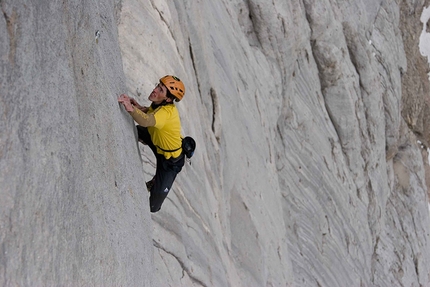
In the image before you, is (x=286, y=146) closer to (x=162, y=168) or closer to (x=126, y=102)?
(x=162, y=168)

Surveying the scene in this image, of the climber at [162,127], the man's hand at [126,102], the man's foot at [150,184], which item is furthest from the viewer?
the man's foot at [150,184]

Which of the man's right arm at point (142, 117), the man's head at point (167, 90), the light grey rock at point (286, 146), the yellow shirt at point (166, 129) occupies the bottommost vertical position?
the light grey rock at point (286, 146)

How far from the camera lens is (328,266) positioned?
20047 millimetres

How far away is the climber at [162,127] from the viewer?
19.9ft

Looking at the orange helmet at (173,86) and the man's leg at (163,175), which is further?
the man's leg at (163,175)

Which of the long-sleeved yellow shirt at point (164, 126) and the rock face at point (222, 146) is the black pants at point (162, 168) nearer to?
the long-sleeved yellow shirt at point (164, 126)

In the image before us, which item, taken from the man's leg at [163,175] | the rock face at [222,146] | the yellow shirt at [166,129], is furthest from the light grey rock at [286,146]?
the yellow shirt at [166,129]

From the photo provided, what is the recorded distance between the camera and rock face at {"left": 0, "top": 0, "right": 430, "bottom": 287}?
151 inches

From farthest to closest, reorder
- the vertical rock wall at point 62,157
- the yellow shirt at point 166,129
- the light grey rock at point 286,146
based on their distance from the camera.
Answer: the light grey rock at point 286,146
the yellow shirt at point 166,129
the vertical rock wall at point 62,157

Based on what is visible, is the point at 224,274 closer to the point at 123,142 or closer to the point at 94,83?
the point at 123,142

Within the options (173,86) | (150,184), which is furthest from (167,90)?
(150,184)

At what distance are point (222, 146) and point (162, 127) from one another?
615cm

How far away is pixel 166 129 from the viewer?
6617mm

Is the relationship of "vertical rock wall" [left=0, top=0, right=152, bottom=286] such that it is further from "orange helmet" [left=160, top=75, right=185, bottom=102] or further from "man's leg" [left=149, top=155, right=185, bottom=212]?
"man's leg" [left=149, top=155, right=185, bottom=212]
